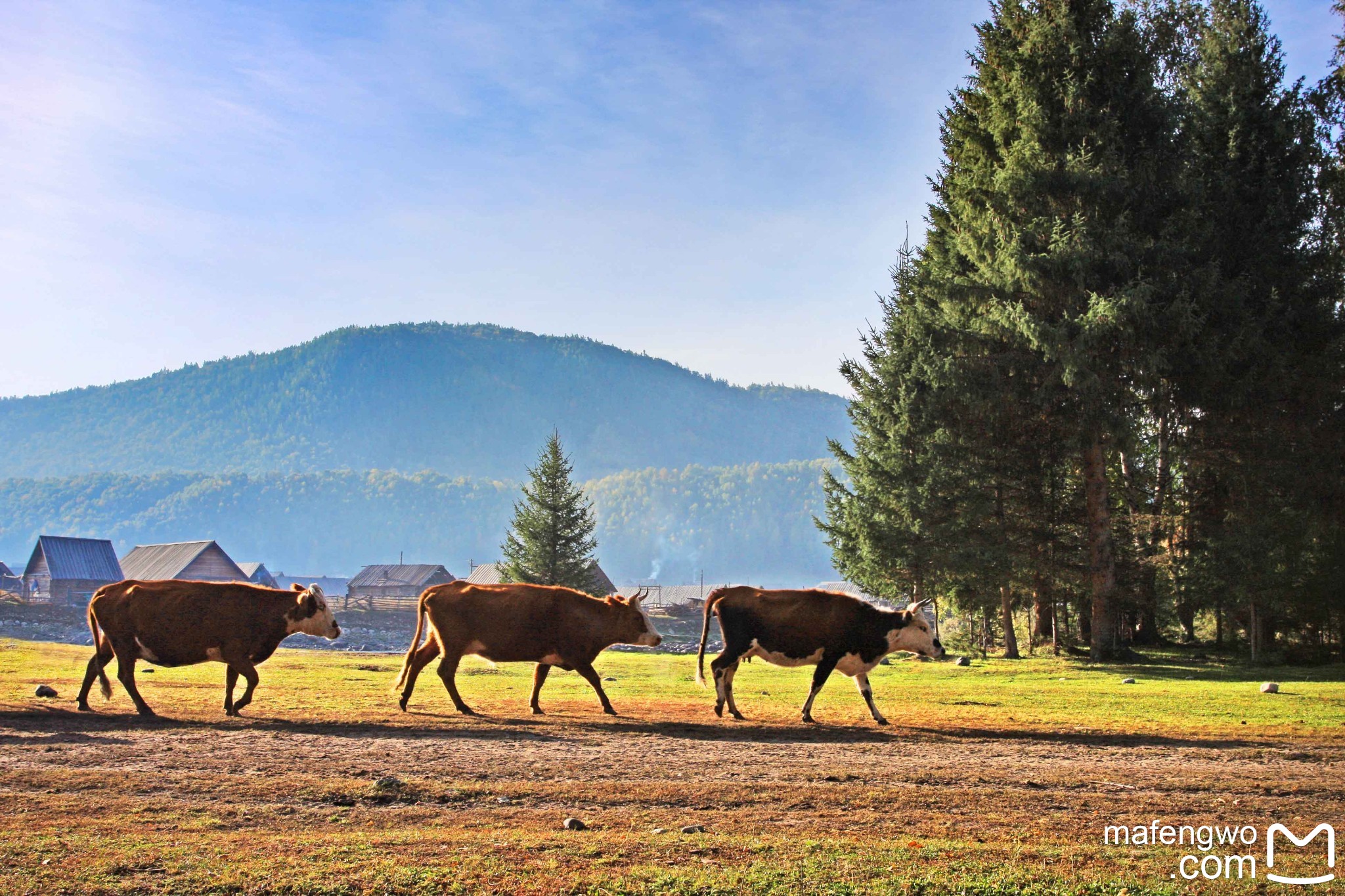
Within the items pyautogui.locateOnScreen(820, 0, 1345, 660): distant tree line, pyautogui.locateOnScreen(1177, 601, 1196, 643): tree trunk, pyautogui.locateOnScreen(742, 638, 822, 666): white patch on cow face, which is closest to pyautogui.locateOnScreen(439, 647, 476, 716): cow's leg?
pyautogui.locateOnScreen(742, 638, 822, 666): white patch on cow face

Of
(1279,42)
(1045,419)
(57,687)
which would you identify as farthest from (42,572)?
(1279,42)

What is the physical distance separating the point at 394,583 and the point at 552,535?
72.4 metres

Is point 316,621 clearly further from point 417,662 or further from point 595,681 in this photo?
point 595,681

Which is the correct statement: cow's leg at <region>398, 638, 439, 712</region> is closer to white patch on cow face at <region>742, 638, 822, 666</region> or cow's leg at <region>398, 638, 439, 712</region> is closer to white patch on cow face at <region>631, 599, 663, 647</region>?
white patch on cow face at <region>631, 599, 663, 647</region>

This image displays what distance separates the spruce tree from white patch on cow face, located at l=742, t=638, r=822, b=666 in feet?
128

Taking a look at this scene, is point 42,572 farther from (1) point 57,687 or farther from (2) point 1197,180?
(2) point 1197,180

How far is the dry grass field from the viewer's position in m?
6.82

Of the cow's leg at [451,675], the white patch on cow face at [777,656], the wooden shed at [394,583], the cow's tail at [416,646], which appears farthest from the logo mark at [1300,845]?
the wooden shed at [394,583]

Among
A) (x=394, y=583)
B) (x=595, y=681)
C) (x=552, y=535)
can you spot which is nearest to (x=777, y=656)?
(x=595, y=681)

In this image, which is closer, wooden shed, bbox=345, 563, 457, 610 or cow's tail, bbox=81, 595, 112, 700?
cow's tail, bbox=81, 595, 112, 700

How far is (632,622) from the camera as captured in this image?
17.8 meters

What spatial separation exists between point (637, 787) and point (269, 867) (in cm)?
396

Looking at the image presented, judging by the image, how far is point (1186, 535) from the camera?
34938mm

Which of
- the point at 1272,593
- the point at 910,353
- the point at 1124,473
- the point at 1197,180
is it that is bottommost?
the point at 1272,593
